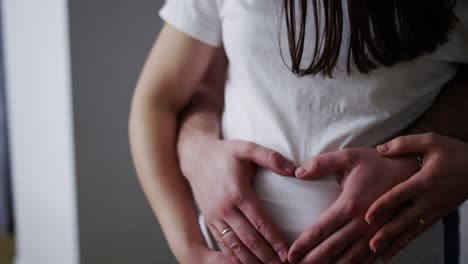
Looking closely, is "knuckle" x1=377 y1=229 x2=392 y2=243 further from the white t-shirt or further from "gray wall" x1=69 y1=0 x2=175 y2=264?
"gray wall" x1=69 y1=0 x2=175 y2=264

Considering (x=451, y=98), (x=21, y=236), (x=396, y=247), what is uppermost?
(x=451, y=98)

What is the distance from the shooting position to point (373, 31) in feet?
2.17

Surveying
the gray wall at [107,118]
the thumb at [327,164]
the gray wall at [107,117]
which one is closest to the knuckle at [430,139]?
the thumb at [327,164]

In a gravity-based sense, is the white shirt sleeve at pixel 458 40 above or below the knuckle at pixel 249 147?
above

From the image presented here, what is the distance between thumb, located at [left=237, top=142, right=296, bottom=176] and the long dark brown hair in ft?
0.39

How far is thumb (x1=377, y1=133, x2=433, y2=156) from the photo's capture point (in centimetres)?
65

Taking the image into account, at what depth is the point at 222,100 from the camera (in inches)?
35.3

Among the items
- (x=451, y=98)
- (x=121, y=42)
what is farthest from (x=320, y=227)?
(x=121, y=42)

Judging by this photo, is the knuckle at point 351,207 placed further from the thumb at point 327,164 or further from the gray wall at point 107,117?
the gray wall at point 107,117

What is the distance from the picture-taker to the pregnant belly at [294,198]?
674mm

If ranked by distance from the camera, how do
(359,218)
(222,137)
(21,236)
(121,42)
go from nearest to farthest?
(359,218), (222,137), (121,42), (21,236)

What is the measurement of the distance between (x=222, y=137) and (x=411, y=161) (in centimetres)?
30

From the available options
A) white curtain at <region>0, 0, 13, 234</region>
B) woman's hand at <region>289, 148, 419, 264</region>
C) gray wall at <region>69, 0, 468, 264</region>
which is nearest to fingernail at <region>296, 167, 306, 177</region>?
woman's hand at <region>289, 148, 419, 264</region>

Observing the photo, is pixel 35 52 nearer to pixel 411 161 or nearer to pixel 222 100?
pixel 222 100
